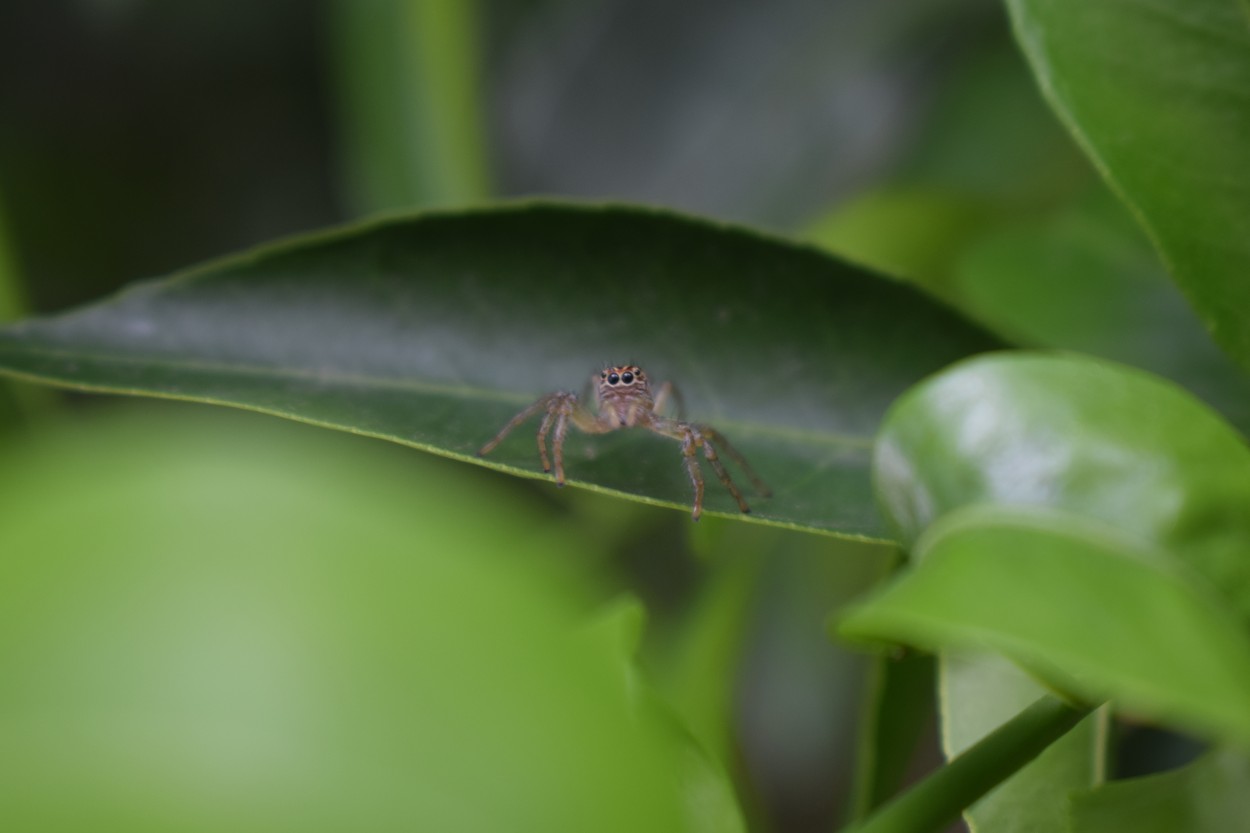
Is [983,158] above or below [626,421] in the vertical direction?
above

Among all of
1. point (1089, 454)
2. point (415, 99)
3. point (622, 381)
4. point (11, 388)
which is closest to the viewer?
point (1089, 454)

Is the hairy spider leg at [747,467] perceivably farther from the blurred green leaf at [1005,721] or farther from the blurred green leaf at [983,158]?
the blurred green leaf at [983,158]

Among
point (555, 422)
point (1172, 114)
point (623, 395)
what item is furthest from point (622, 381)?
point (1172, 114)

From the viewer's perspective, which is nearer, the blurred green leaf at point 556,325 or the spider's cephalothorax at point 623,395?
the blurred green leaf at point 556,325

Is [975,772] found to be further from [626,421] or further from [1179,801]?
[626,421]

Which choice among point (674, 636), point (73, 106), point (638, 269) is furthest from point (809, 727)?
point (73, 106)

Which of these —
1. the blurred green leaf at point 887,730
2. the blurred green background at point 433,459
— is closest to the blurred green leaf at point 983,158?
the blurred green background at point 433,459

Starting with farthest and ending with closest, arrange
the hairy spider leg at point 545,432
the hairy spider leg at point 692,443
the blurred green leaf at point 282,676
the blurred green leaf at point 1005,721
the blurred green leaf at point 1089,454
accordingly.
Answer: the hairy spider leg at point 692,443 < the hairy spider leg at point 545,432 < the blurred green leaf at point 1005,721 < the blurred green leaf at point 1089,454 < the blurred green leaf at point 282,676
